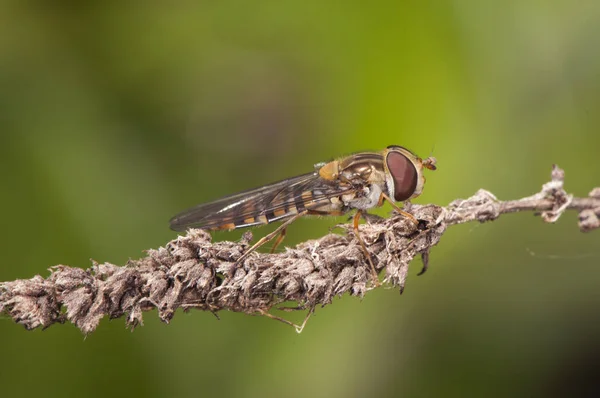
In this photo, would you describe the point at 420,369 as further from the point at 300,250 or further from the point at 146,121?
the point at 146,121

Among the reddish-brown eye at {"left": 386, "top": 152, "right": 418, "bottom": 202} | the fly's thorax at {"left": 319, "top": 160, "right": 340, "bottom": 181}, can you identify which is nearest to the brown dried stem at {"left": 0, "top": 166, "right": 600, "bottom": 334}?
the reddish-brown eye at {"left": 386, "top": 152, "right": 418, "bottom": 202}

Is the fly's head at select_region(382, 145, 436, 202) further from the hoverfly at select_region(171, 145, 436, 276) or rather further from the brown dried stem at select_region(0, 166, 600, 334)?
the brown dried stem at select_region(0, 166, 600, 334)

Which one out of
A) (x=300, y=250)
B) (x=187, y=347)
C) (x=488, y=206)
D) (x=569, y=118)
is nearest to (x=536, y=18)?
(x=569, y=118)

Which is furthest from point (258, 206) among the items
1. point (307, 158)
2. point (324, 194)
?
point (307, 158)

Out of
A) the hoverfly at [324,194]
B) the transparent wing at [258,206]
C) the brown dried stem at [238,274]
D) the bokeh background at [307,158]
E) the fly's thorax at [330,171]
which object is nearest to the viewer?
the brown dried stem at [238,274]

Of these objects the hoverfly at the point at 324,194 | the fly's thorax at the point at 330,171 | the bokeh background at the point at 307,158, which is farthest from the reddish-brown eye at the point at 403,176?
the fly's thorax at the point at 330,171

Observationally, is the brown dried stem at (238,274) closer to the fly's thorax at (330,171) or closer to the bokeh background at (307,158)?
the bokeh background at (307,158)
